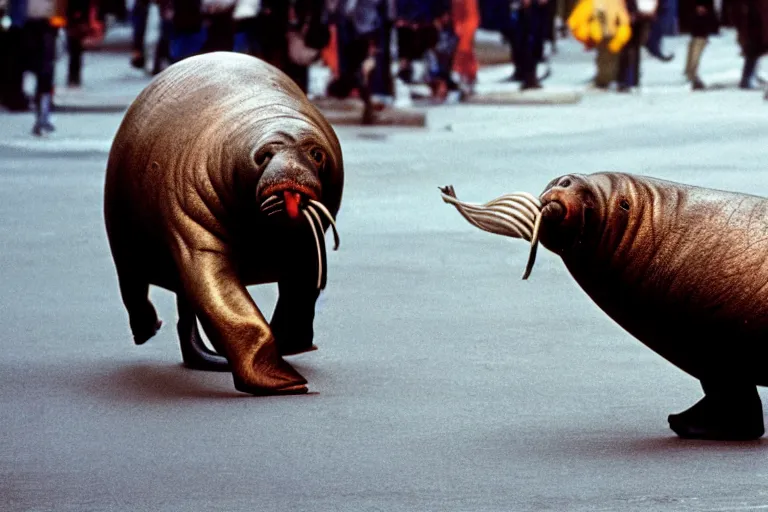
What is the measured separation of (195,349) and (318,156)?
130 cm

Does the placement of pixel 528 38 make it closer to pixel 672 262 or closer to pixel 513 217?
pixel 672 262

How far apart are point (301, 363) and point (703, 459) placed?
2.47 m

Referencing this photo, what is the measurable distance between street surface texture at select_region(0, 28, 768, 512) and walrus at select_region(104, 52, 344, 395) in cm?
27

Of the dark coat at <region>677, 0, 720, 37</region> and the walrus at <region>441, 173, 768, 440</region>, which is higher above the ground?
the walrus at <region>441, 173, 768, 440</region>

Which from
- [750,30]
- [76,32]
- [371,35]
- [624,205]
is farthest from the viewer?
[750,30]

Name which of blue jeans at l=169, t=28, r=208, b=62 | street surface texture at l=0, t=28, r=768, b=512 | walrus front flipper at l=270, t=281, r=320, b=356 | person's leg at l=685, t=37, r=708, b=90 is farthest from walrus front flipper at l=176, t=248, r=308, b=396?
person's leg at l=685, t=37, r=708, b=90

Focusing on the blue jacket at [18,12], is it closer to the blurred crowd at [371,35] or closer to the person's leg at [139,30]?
the blurred crowd at [371,35]

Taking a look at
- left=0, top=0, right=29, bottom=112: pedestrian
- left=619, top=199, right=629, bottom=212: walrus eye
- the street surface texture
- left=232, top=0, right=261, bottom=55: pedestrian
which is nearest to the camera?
the street surface texture

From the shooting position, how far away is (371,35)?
19.9 metres

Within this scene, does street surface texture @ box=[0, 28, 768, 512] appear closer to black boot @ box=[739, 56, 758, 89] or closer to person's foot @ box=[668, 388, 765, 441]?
person's foot @ box=[668, 388, 765, 441]

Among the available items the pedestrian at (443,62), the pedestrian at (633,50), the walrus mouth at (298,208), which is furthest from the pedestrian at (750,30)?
the walrus mouth at (298,208)

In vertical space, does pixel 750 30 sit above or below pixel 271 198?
below

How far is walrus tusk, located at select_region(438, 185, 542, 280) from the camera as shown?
5.95 m

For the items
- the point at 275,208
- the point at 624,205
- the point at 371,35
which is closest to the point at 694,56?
the point at 371,35
